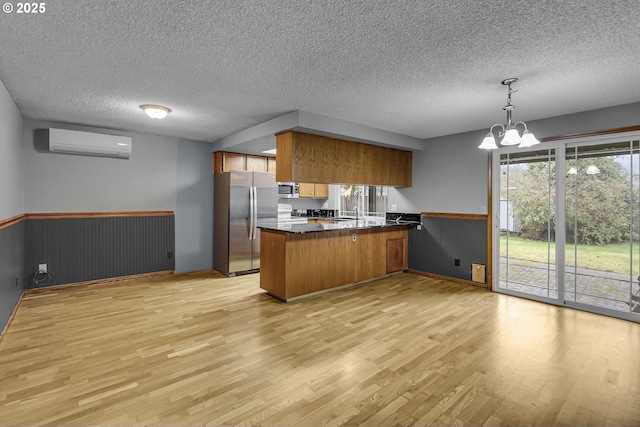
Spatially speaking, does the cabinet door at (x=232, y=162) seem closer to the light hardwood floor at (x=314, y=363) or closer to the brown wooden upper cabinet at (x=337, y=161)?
the brown wooden upper cabinet at (x=337, y=161)

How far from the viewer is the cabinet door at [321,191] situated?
7.17 m

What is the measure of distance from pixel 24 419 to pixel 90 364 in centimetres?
62

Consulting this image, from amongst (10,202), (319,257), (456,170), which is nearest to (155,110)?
(10,202)

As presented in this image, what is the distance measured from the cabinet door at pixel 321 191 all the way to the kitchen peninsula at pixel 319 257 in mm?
2438

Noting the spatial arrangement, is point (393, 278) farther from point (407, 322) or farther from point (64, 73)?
point (64, 73)

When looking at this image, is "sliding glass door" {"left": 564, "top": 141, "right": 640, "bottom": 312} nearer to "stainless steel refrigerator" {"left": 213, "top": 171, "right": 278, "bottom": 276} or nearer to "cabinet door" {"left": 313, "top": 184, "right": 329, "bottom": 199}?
"stainless steel refrigerator" {"left": 213, "top": 171, "right": 278, "bottom": 276}

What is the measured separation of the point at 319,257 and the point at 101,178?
356 cm

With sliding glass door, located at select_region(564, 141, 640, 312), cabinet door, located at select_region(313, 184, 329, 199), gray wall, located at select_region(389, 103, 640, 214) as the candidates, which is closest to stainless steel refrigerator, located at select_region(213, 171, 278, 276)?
cabinet door, located at select_region(313, 184, 329, 199)

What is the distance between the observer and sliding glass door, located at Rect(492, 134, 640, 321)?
3467 millimetres

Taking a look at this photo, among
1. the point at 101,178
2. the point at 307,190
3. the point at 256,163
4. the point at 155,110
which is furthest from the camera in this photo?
the point at 307,190

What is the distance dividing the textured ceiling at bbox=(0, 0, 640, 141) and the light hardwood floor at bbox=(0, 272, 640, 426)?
2354 millimetres

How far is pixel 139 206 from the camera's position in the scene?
5086 mm

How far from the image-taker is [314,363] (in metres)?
2.43

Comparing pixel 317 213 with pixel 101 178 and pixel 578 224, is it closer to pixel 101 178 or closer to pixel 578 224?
pixel 101 178
